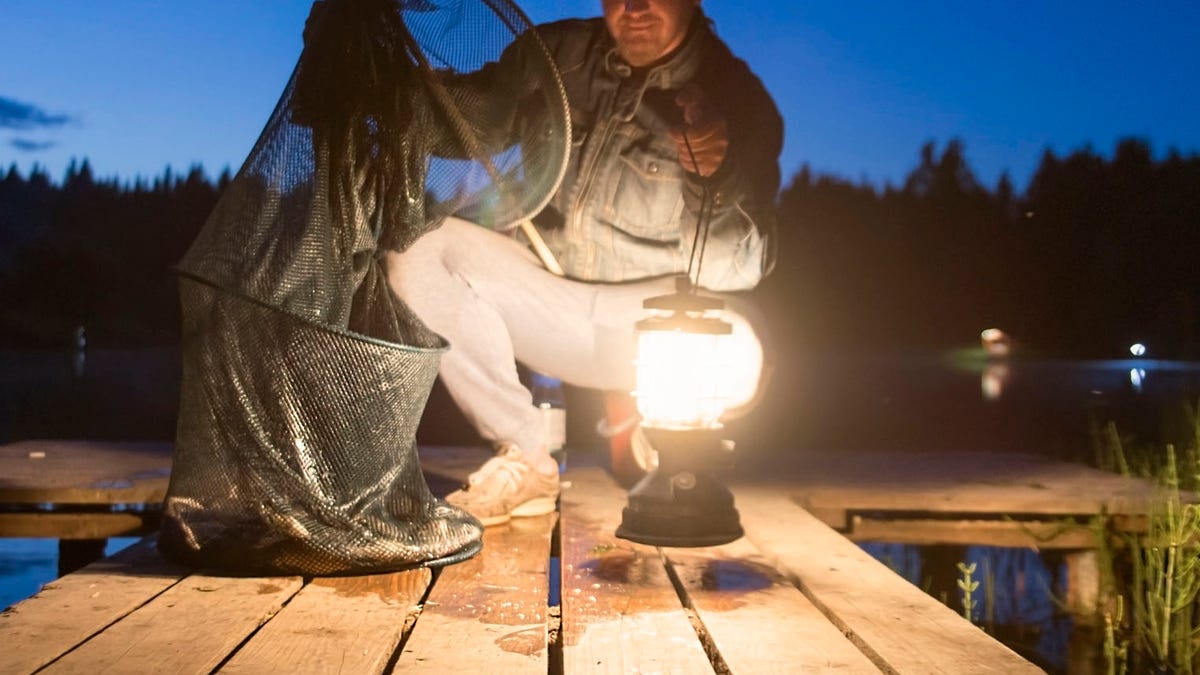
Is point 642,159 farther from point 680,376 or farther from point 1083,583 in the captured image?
point 1083,583

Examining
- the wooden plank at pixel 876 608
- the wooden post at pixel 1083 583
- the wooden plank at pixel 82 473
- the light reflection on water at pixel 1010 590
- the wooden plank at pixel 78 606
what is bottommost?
the light reflection on water at pixel 1010 590

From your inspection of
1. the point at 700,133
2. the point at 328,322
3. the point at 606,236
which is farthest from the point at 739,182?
the point at 328,322

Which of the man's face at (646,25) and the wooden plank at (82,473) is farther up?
the man's face at (646,25)

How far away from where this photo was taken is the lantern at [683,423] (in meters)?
2.85

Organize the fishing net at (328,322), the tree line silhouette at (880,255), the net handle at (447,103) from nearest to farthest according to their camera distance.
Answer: the fishing net at (328,322)
the net handle at (447,103)
the tree line silhouette at (880,255)

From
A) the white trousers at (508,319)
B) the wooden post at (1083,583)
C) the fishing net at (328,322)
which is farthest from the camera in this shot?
the wooden post at (1083,583)

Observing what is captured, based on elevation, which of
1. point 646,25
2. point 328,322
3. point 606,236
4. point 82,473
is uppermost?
point 646,25

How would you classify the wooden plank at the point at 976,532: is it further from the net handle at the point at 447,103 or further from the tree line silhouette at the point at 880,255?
the tree line silhouette at the point at 880,255

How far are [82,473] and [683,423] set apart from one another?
238 centimetres

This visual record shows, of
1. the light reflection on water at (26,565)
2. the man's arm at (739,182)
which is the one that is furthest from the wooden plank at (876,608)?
the light reflection on water at (26,565)

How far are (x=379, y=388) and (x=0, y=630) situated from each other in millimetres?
904

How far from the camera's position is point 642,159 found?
3826mm

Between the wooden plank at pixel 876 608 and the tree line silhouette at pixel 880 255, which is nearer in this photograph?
the wooden plank at pixel 876 608

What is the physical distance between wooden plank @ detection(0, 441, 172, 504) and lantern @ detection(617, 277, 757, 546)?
172 cm
